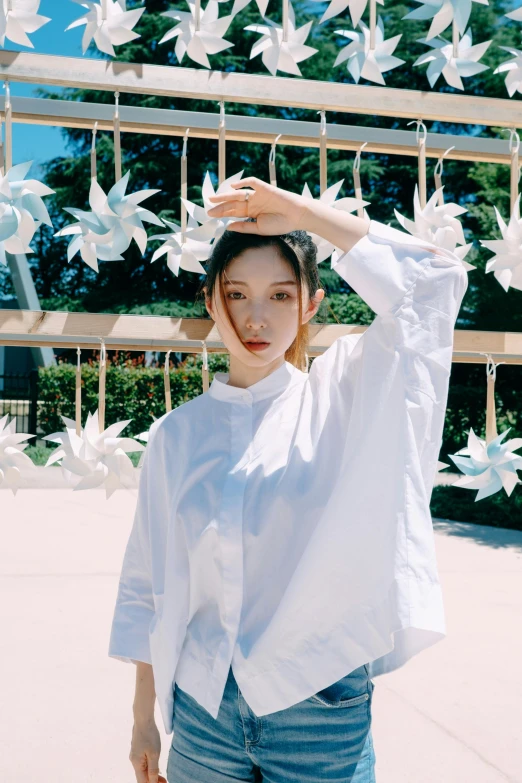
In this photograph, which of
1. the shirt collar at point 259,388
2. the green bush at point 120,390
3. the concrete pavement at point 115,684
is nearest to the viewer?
the shirt collar at point 259,388

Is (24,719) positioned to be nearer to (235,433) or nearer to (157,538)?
(157,538)

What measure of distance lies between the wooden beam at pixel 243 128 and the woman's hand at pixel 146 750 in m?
1.13

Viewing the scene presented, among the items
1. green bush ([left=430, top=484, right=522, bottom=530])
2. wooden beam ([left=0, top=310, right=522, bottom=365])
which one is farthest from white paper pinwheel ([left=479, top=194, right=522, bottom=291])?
green bush ([left=430, top=484, right=522, bottom=530])

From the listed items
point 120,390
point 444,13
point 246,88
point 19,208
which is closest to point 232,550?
point 19,208

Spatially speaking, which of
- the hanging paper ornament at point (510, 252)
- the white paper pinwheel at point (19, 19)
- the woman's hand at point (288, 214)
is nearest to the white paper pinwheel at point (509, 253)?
the hanging paper ornament at point (510, 252)

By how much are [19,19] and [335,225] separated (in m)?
0.84

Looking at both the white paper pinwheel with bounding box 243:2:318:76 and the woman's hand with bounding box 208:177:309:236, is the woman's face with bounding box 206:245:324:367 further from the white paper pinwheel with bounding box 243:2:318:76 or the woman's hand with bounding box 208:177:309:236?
the white paper pinwheel with bounding box 243:2:318:76

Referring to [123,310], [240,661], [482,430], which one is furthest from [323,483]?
[123,310]

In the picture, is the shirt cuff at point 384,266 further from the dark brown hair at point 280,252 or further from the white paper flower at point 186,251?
the white paper flower at point 186,251

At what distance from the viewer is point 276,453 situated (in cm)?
125

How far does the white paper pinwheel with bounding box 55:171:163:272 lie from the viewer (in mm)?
1531

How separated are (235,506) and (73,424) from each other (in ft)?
1.80

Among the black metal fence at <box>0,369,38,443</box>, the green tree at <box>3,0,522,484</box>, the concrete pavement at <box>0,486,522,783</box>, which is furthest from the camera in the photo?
the green tree at <box>3,0,522,484</box>

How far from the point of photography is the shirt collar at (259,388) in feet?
4.29
